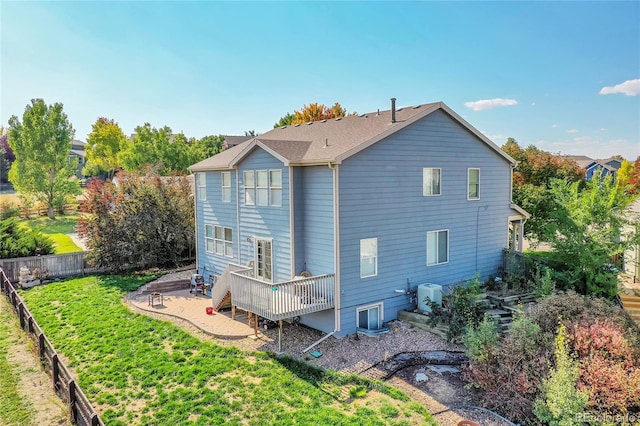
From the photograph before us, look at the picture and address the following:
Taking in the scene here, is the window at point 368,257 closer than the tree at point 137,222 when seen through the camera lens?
Yes

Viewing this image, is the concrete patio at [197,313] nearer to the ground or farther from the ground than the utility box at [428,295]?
nearer to the ground

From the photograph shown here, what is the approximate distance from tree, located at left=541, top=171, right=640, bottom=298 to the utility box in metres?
4.87

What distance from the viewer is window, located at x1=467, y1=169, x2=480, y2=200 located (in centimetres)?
1549

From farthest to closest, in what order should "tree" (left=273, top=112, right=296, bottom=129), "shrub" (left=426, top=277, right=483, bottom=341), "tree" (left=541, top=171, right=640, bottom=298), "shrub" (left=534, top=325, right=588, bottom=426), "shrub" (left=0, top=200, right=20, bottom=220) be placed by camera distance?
"tree" (left=273, top=112, right=296, bottom=129)
"shrub" (left=0, top=200, right=20, bottom=220)
"tree" (left=541, top=171, right=640, bottom=298)
"shrub" (left=426, top=277, right=483, bottom=341)
"shrub" (left=534, top=325, right=588, bottom=426)

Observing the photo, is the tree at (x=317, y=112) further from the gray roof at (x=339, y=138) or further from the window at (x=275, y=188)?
the window at (x=275, y=188)

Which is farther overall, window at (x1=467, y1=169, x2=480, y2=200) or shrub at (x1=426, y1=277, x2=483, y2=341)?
window at (x1=467, y1=169, x2=480, y2=200)

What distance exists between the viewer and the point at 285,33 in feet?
65.4

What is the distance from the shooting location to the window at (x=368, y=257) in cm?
1248

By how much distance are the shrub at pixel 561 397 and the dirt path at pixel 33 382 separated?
30.3 feet

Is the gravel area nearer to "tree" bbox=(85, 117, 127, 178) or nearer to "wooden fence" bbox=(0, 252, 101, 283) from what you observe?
"wooden fence" bbox=(0, 252, 101, 283)

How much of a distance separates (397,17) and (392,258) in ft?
37.9

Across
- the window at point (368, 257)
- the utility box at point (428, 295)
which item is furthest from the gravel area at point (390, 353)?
the window at point (368, 257)

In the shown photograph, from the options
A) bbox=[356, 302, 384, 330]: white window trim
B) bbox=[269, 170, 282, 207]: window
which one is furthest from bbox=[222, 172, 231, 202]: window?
bbox=[356, 302, 384, 330]: white window trim

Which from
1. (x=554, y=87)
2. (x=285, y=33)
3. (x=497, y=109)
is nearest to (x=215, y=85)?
(x=285, y=33)
